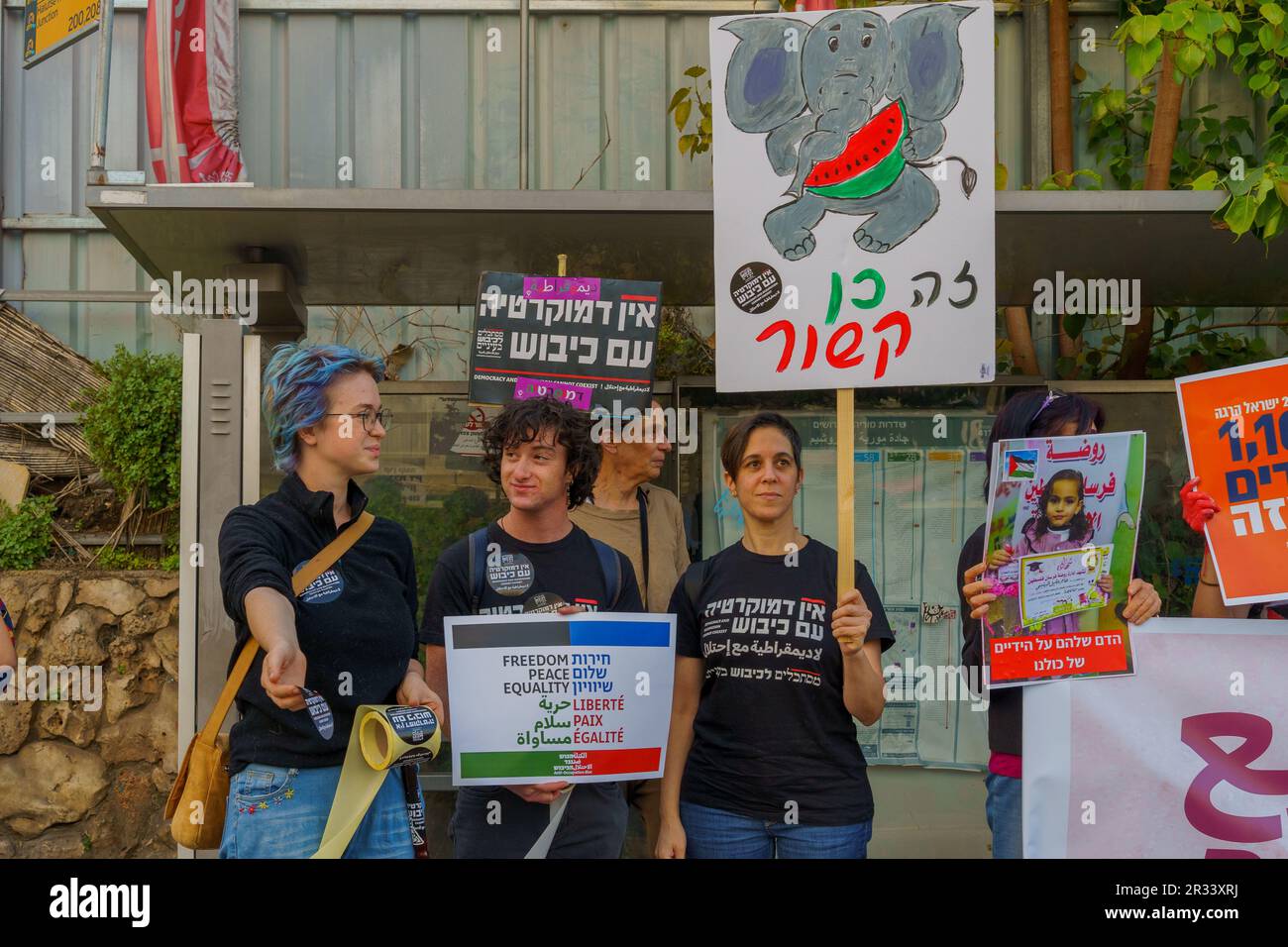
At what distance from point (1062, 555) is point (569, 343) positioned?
1.74m

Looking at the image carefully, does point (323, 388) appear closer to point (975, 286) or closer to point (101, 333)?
point (975, 286)

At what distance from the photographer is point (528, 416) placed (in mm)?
3500

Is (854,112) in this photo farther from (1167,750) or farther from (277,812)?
(277,812)

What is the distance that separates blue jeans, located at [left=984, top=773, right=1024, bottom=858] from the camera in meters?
3.56

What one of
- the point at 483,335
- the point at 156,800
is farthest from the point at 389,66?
the point at 156,800

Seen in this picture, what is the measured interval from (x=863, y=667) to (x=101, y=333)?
17.5 ft

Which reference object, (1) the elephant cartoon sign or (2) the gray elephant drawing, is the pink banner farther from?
(2) the gray elephant drawing

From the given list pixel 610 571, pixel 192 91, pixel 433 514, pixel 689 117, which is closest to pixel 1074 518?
pixel 610 571

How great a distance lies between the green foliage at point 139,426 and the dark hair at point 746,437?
11.5ft

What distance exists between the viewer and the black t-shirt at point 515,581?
3449mm

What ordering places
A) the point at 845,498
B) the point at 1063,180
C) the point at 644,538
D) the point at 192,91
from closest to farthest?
the point at 845,498 → the point at 644,538 → the point at 1063,180 → the point at 192,91

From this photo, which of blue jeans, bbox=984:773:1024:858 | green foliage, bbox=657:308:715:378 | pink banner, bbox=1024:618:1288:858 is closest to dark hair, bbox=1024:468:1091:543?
pink banner, bbox=1024:618:1288:858

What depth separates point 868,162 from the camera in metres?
3.85

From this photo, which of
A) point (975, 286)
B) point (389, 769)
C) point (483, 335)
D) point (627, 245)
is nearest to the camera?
point (389, 769)
